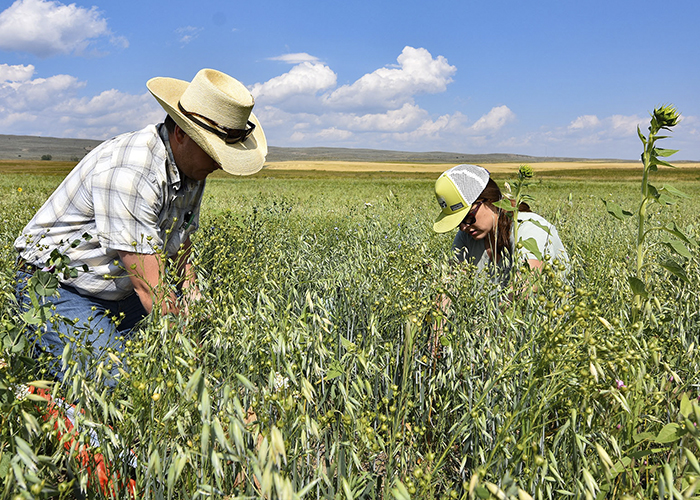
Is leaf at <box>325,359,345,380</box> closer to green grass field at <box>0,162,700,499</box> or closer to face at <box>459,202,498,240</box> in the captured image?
green grass field at <box>0,162,700,499</box>

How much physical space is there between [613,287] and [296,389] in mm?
1580

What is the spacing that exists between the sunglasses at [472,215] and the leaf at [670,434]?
2.02 m

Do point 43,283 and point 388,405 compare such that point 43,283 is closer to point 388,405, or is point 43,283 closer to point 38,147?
point 388,405

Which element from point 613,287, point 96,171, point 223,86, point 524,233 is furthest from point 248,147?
point 613,287

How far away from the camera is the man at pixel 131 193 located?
89.6 inches

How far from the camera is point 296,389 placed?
4.12 ft

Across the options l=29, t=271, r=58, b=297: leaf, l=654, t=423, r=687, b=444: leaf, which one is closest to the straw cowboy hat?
l=29, t=271, r=58, b=297: leaf

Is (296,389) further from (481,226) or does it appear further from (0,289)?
(481,226)

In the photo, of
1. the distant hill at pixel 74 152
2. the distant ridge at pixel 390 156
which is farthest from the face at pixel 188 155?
the distant ridge at pixel 390 156

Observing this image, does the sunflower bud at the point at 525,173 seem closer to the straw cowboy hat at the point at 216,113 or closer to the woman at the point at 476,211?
the woman at the point at 476,211

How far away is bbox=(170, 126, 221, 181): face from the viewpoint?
8.20 ft

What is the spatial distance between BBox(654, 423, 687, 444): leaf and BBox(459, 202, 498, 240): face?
6.66 ft

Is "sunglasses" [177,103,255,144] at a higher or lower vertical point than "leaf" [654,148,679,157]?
higher

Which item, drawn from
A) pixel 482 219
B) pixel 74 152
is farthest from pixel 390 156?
pixel 482 219
